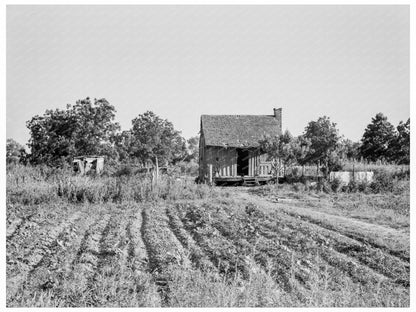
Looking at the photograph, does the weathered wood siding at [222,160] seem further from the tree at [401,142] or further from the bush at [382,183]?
the tree at [401,142]

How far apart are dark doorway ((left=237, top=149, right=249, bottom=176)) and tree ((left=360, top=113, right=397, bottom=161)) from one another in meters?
16.6

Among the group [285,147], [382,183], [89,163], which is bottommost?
[382,183]

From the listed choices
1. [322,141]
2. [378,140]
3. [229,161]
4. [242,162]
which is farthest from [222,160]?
[378,140]

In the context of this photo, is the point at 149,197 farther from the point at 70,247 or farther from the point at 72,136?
the point at 72,136

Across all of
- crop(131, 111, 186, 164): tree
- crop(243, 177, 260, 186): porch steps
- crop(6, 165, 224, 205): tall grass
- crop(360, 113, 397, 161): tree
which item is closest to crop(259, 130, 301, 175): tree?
crop(243, 177, 260, 186): porch steps

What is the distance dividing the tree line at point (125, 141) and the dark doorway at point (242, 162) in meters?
2.25

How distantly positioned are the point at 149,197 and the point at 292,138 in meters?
9.41

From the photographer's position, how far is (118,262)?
6.78 m

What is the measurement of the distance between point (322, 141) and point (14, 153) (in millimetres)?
40248

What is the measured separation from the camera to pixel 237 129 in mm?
25578

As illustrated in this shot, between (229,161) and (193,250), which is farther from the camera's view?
(229,161)

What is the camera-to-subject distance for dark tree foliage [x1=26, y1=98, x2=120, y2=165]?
26.3m

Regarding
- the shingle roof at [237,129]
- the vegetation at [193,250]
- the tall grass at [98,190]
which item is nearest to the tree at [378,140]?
the shingle roof at [237,129]

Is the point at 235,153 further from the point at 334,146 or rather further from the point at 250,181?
the point at 334,146
